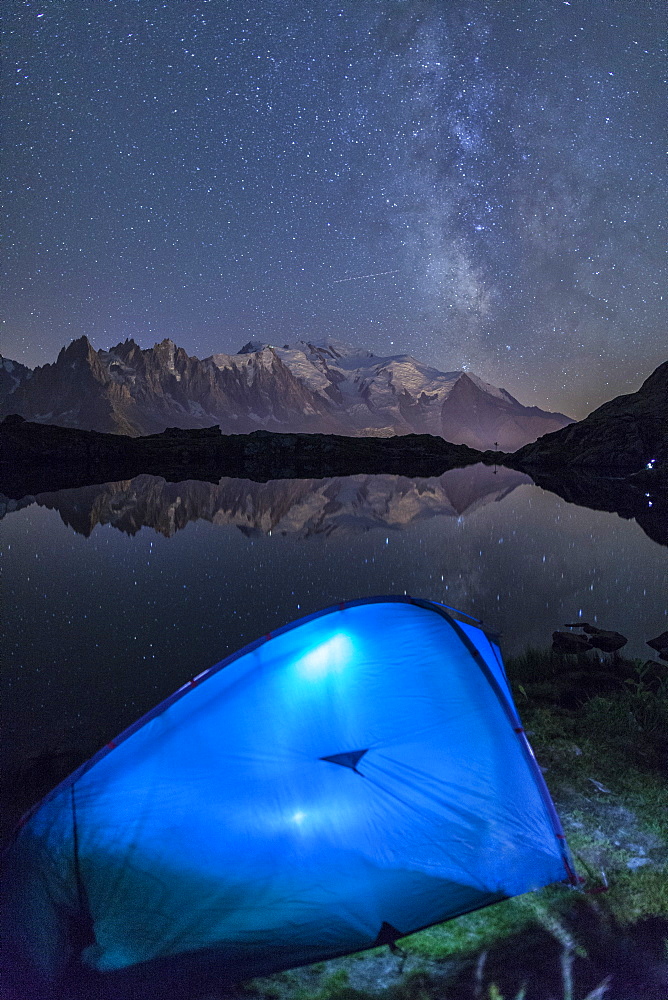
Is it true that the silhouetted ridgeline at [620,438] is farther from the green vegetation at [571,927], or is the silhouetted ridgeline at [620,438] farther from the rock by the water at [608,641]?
the green vegetation at [571,927]

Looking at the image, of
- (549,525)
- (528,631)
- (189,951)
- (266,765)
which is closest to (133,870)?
(189,951)

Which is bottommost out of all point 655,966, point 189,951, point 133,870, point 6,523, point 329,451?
point 655,966

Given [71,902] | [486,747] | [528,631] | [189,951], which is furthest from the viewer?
[528,631]

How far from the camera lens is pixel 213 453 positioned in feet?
439

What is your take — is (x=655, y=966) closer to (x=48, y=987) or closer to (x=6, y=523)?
(x=48, y=987)

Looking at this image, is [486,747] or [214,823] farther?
[486,747]

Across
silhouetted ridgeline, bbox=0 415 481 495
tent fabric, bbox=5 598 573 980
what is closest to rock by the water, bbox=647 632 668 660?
tent fabric, bbox=5 598 573 980

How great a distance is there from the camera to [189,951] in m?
3.72

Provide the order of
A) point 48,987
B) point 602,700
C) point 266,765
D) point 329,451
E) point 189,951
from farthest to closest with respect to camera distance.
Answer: point 329,451 → point 602,700 → point 266,765 → point 189,951 → point 48,987

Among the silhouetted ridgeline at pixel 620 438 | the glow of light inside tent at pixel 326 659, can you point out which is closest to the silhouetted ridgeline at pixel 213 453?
the silhouetted ridgeline at pixel 620 438

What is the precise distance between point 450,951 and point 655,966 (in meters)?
1.36

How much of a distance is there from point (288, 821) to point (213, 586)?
11.6m

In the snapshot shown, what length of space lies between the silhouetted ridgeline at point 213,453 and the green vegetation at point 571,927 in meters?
77.1

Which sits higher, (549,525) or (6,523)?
(6,523)
